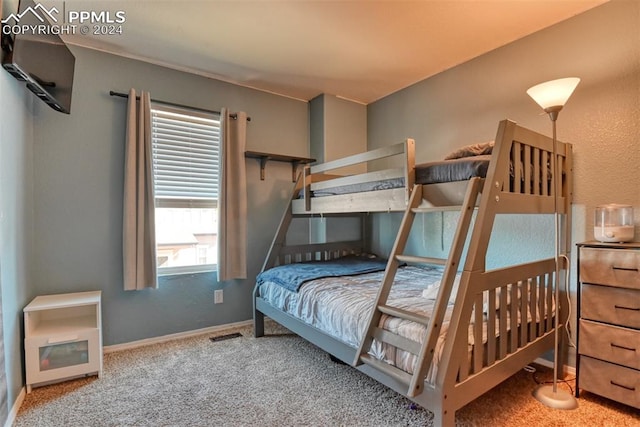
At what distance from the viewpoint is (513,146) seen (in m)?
1.71

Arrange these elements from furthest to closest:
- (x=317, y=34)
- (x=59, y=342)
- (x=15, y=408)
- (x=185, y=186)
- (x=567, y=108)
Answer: (x=185, y=186) < (x=317, y=34) < (x=567, y=108) < (x=59, y=342) < (x=15, y=408)

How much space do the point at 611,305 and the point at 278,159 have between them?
286 centimetres

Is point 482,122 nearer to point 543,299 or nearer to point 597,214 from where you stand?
point 597,214

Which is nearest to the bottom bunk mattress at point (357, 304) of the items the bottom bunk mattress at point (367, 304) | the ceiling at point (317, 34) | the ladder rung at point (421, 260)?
the bottom bunk mattress at point (367, 304)

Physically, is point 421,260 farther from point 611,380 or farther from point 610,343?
point 611,380

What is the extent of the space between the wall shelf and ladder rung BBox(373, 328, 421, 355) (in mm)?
2148

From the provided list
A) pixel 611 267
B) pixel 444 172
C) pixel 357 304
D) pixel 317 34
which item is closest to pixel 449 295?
pixel 357 304

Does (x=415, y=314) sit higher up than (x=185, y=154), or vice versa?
(x=185, y=154)

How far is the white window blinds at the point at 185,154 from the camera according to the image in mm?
2857

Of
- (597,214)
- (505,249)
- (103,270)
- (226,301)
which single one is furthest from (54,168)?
(597,214)

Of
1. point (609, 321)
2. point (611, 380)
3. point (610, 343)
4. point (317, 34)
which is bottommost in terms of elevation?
point (611, 380)

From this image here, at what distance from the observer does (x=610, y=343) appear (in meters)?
1.75

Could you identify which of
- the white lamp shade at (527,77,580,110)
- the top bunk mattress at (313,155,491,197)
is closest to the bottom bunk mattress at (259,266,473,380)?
the top bunk mattress at (313,155,491,197)

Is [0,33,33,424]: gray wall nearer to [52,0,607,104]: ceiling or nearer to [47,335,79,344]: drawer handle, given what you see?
[47,335,79,344]: drawer handle
